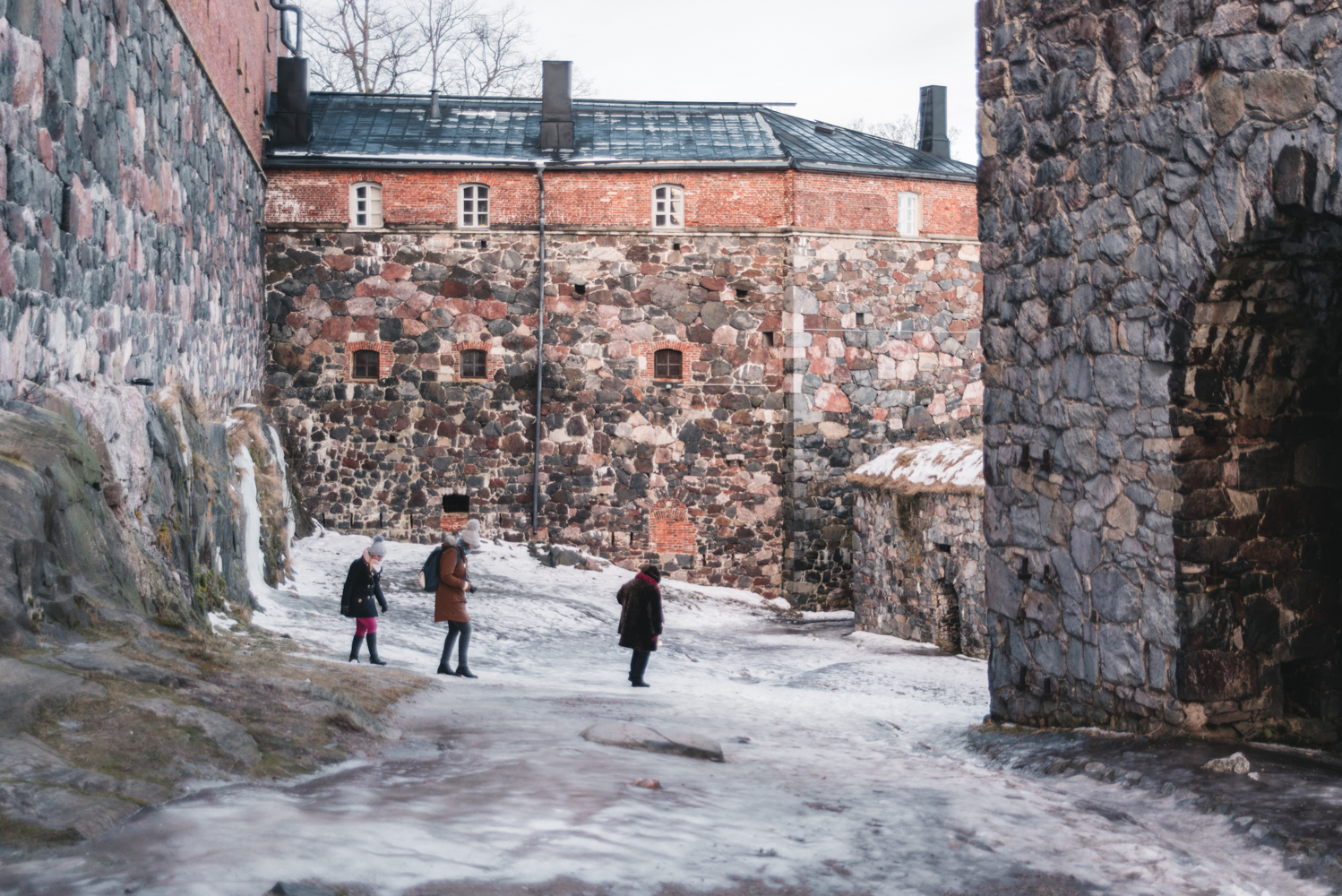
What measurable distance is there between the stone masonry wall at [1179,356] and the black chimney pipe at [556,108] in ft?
44.7

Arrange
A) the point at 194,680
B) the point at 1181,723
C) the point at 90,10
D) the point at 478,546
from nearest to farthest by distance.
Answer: the point at 194,680 < the point at 1181,723 < the point at 90,10 < the point at 478,546

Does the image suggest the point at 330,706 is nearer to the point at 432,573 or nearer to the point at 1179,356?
the point at 1179,356

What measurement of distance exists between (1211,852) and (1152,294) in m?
2.48

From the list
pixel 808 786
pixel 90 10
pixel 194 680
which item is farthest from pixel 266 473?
pixel 808 786

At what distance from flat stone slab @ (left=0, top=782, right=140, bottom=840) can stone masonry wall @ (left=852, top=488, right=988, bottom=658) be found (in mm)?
9083

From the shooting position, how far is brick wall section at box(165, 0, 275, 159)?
35.9 feet

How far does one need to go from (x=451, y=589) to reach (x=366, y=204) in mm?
11374

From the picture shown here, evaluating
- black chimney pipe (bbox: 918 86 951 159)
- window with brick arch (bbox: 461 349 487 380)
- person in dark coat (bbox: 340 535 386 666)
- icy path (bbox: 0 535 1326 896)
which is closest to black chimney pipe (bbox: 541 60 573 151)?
window with brick arch (bbox: 461 349 487 380)

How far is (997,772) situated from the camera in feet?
18.2

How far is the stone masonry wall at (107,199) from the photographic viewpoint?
5.62 metres

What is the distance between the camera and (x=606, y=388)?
18.6m

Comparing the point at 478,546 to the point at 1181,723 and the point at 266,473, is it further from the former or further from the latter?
the point at 1181,723

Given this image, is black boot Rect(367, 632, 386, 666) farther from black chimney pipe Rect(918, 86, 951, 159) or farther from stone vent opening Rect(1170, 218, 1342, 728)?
black chimney pipe Rect(918, 86, 951, 159)

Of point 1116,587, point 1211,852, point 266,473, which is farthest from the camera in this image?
point 266,473
